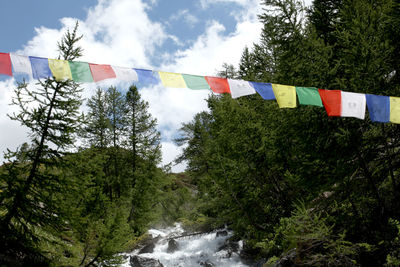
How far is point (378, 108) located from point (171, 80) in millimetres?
4356

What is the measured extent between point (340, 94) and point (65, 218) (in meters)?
7.59

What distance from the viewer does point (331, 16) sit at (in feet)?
38.1

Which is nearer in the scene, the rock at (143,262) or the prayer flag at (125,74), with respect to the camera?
the prayer flag at (125,74)

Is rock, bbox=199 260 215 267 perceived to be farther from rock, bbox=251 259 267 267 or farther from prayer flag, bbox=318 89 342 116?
prayer flag, bbox=318 89 342 116

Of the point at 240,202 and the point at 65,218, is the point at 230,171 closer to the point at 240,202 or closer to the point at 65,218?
the point at 240,202

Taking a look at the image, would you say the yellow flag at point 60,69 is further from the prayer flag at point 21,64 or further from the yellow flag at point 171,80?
the yellow flag at point 171,80

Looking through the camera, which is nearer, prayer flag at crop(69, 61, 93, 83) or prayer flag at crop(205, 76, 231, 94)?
prayer flag at crop(69, 61, 93, 83)

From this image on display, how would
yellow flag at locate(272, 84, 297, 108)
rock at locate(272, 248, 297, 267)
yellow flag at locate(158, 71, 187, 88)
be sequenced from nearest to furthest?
yellow flag at locate(272, 84, 297, 108) < yellow flag at locate(158, 71, 187, 88) < rock at locate(272, 248, 297, 267)

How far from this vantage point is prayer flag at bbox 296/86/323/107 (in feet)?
16.4

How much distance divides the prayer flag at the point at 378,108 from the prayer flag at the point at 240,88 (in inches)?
93.4

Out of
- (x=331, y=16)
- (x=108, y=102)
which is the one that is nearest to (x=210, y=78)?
(x=331, y=16)

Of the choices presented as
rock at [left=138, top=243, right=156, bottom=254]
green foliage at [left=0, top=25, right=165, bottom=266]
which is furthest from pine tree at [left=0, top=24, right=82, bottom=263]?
rock at [left=138, top=243, right=156, bottom=254]

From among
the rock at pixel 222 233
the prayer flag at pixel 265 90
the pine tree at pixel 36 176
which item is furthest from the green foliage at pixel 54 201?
the rock at pixel 222 233

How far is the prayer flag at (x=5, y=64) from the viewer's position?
469cm
